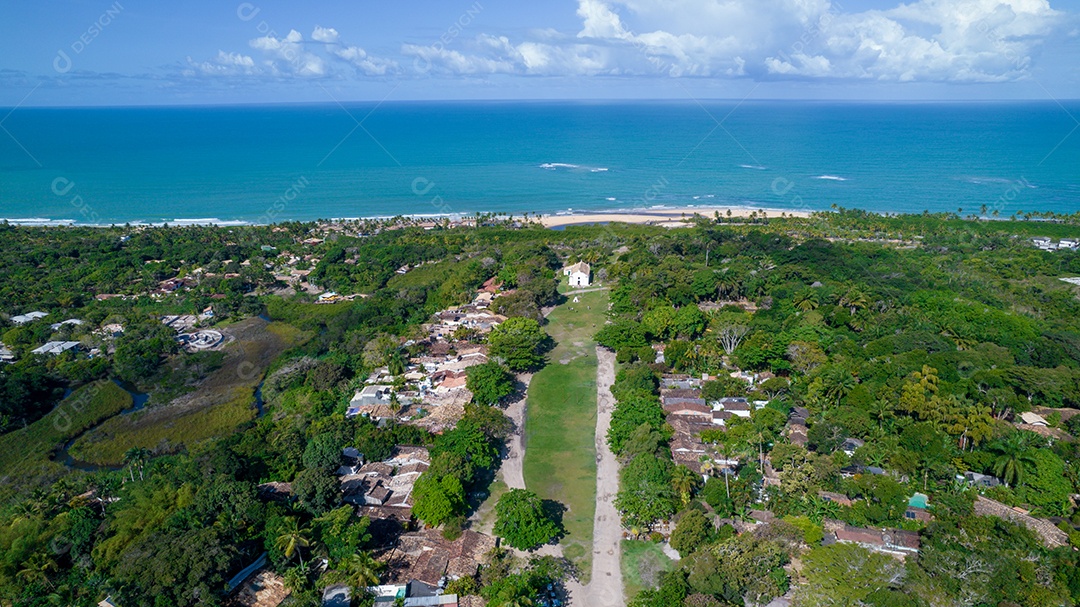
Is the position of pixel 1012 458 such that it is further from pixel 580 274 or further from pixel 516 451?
pixel 580 274

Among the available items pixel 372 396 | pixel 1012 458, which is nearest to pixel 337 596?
pixel 372 396

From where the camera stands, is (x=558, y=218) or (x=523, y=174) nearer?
(x=558, y=218)

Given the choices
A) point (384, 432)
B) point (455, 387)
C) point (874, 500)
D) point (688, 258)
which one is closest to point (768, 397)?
point (874, 500)

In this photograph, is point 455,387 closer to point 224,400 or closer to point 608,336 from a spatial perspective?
point 608,336

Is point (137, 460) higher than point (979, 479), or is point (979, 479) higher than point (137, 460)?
point (137, 460)

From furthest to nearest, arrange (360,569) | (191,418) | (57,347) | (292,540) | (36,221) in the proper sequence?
(36,221)
(57,347)
(191,418)
(292,540)
(360,569)

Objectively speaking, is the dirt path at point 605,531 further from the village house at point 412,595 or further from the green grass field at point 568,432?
the village house at point 412,595
